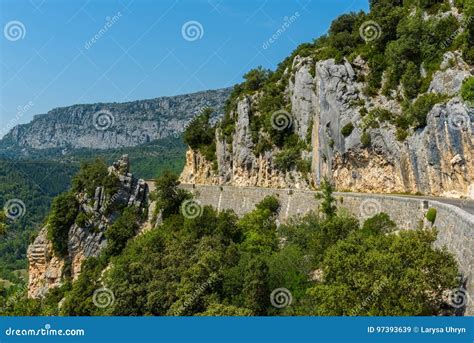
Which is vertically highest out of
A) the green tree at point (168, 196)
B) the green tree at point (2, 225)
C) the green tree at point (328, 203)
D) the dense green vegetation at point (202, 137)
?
the dense green vegetation at point (202, 137)

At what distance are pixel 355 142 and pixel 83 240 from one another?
2812 centimetres

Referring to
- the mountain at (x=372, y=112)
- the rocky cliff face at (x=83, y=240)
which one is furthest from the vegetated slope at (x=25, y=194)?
the mountain at (x=372, y=112)

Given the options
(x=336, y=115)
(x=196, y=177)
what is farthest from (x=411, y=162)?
(x=196, y=177)

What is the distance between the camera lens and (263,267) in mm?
26250

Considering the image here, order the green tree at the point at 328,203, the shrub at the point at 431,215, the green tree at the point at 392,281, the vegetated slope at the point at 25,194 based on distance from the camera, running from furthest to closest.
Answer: the vegetated slope at the point at 25,194, the green tree at the point at 328,203, the shrub at the point at 431,215, the green tree at the point at 392,281

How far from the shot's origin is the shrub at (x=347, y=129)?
120 feet

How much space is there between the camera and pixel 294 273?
2630cm

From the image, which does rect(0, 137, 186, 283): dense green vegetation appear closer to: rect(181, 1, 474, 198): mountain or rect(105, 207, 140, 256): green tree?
rect(105, 207, 140, 256): green tree

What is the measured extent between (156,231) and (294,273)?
15.8 m

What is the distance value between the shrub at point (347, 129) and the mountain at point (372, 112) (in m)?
0.08

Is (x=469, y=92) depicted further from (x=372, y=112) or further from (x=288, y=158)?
(x=288, y=158)

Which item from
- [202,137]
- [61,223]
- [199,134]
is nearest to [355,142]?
[202,137]

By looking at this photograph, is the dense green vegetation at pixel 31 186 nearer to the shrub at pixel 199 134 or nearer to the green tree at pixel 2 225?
the shrub at pixel 199 134

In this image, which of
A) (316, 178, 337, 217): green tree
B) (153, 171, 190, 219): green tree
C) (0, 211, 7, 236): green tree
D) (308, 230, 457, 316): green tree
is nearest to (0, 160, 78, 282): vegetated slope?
(153, 171, 190, 219): green tree
